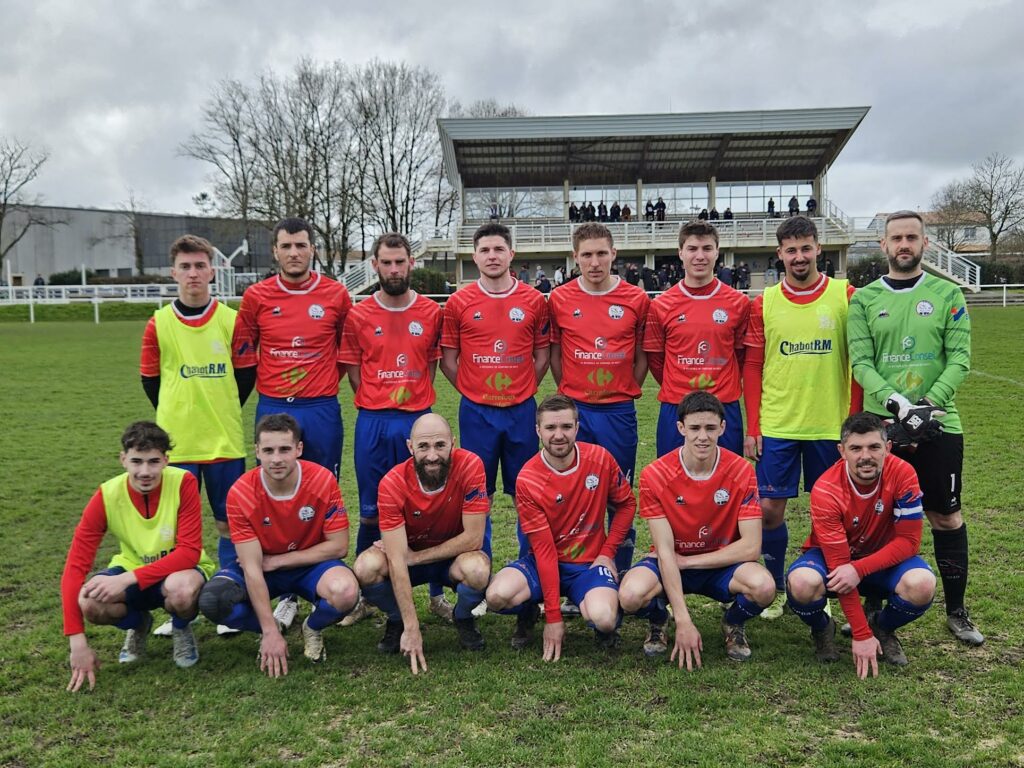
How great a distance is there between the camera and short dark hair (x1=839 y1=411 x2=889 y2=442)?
142 inches

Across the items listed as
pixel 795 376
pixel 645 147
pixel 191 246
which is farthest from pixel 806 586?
pixel 645 147

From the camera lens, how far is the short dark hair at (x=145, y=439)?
12.2 feet

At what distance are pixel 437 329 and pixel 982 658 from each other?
321 centimetres

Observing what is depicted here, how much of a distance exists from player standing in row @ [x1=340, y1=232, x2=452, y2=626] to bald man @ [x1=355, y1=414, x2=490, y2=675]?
1.86 feet

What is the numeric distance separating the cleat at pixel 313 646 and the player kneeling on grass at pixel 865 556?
221 centimetres

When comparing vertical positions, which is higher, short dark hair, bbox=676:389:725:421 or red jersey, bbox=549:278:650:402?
red jersey, bbox=549:278:650:402

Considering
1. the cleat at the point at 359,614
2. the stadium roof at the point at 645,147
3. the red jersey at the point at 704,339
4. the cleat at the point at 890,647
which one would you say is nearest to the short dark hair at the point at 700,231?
the red jersey at the point at 704,339

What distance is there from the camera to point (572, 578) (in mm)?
3953

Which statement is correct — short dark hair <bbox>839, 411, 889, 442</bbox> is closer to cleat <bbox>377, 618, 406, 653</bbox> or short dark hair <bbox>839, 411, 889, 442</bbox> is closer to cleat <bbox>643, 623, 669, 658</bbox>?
cleat <bbox>643, 623, 669, 658</bbox>

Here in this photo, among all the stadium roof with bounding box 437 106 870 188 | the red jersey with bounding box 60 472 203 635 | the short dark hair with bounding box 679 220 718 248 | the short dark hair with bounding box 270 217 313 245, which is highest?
the stadium roof with bounding box 437 106 870 188

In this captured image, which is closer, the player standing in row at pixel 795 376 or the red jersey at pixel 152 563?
the red jersey at pixel 152 563

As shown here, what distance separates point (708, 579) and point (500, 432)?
1444 mm

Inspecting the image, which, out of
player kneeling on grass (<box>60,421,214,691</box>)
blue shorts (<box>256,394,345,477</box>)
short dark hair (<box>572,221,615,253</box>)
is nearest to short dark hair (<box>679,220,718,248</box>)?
short dark hair (<box>572,221,615,253</box>)

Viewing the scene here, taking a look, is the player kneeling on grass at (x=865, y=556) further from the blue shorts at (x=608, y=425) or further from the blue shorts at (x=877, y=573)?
the blue shorts at (x=608, y=425)
